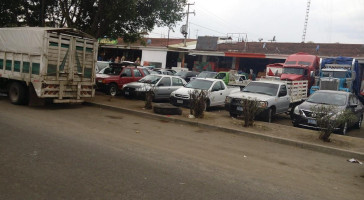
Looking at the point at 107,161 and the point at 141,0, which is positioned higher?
the point at 141,0

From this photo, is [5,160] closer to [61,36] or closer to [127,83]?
[61,36]

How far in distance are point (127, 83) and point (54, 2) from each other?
6.20m

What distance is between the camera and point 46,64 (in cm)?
1133

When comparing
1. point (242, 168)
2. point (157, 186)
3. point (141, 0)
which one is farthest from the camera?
point (141, 0)

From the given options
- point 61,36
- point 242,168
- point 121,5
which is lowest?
point 242,168

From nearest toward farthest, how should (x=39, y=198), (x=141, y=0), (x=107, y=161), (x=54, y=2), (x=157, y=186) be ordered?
(x=39, y=198), (x=157, y=186), (x=107, y=161), (x=141, y=0), (x=54, y=2)

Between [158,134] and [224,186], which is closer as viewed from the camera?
[224,186]

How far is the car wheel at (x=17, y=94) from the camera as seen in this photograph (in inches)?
464

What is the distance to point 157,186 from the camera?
4859 millimetres

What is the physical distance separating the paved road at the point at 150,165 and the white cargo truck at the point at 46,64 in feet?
6.69

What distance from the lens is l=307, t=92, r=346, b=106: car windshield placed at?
1219 centimetres

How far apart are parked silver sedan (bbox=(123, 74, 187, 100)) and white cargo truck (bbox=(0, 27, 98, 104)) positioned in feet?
10.4

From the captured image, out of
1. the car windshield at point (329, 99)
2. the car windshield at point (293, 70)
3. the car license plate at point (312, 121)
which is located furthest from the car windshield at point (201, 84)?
the car windshield at point (293, 70)

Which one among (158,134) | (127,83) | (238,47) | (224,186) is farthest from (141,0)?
(238,47)
